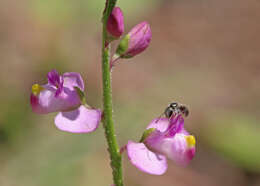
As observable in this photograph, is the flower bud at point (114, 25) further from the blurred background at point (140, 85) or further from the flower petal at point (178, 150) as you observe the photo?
the blurred background at point (140, 85)

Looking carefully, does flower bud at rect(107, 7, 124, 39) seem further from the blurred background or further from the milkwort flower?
the blurred background

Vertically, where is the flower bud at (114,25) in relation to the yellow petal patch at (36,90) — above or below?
above

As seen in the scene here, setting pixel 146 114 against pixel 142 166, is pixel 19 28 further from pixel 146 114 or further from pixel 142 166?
pixel 142 166

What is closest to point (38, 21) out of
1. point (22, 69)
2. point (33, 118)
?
point (22, 69)

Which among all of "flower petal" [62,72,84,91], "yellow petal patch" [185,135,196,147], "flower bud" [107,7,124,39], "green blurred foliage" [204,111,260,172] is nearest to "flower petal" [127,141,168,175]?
"yellow petal patch" [185,135,196,147]

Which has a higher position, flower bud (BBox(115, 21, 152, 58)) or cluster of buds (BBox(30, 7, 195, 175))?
flower bud (BBox(115, 21, 152, 58))

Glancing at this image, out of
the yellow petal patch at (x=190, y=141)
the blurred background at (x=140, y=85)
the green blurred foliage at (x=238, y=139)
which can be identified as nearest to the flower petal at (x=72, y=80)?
the yellow petal patch at (x=190, y=141)

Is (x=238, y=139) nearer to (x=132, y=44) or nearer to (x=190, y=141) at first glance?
(x=190, y=141)
